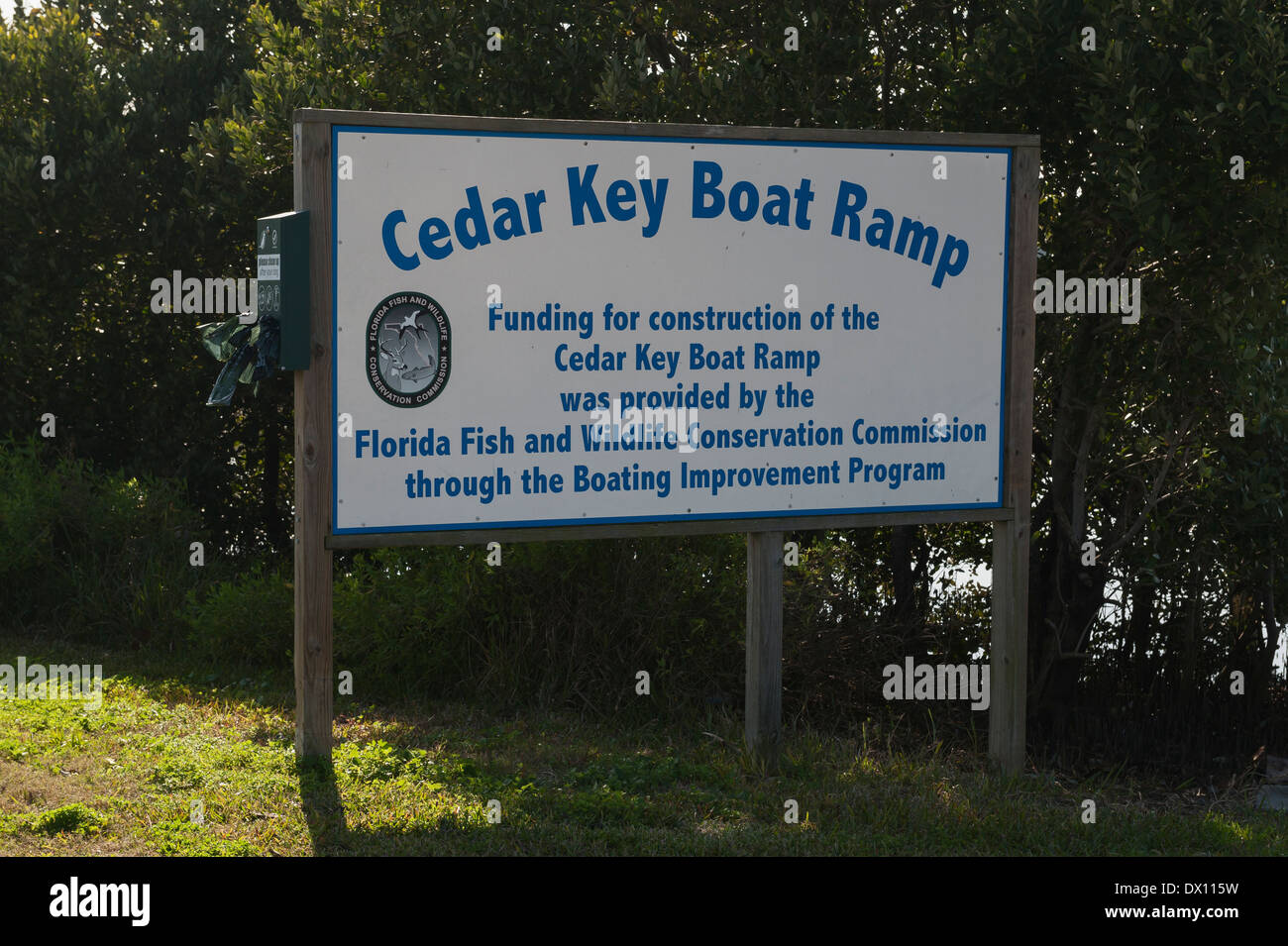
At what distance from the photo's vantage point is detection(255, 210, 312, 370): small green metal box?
5.47 metres

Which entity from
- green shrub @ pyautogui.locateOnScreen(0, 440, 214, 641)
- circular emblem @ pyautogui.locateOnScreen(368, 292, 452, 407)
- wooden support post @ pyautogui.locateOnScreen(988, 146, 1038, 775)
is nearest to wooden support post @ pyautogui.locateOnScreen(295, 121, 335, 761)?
circular emblem @ pyautogui.locateOnScreen(368, 292, 452, 407)

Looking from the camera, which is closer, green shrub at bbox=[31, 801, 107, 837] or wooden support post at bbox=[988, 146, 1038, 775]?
green shrub at bbox=[31, 801, 107, 837]

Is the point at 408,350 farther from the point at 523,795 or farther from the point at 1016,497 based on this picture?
the point at 1016,497

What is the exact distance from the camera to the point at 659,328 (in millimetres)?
6078

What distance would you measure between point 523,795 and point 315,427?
65.7 inches

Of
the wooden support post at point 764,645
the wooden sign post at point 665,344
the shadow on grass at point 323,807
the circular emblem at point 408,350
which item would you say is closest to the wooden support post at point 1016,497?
the wooden sign post at point 665,344

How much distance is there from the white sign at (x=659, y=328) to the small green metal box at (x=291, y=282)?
0.48 feet

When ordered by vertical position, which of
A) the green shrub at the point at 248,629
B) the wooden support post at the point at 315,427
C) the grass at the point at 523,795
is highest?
the wooden support post at the point at 315,427

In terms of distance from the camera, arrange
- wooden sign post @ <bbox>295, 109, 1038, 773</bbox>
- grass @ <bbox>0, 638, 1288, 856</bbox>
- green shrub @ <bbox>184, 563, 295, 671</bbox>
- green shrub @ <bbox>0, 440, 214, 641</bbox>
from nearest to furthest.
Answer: grass @ <bbox>0, 638, 1288, 856</bbox> → wooden sign post @ <bbox>295, 109, 1038, 773</bbox> → green shrub @ <bbox>184, 563, 295, 671</bbox> → green shrub @ <bbox>0, 440, 214, 641</bbox>

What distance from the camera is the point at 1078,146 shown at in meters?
7.65

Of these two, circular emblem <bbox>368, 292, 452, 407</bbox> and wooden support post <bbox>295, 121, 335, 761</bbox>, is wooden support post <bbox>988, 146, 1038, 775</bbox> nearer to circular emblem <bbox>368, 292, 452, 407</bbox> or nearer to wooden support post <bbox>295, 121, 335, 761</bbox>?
circular emblem <bbox>368, 292, 452, 407</bbox>

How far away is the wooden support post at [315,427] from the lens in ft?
18.2

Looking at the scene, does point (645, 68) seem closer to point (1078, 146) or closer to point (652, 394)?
point (1078, 146)

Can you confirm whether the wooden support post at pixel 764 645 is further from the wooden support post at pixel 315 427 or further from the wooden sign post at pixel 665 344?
the wooden support post at pixel 315 427
